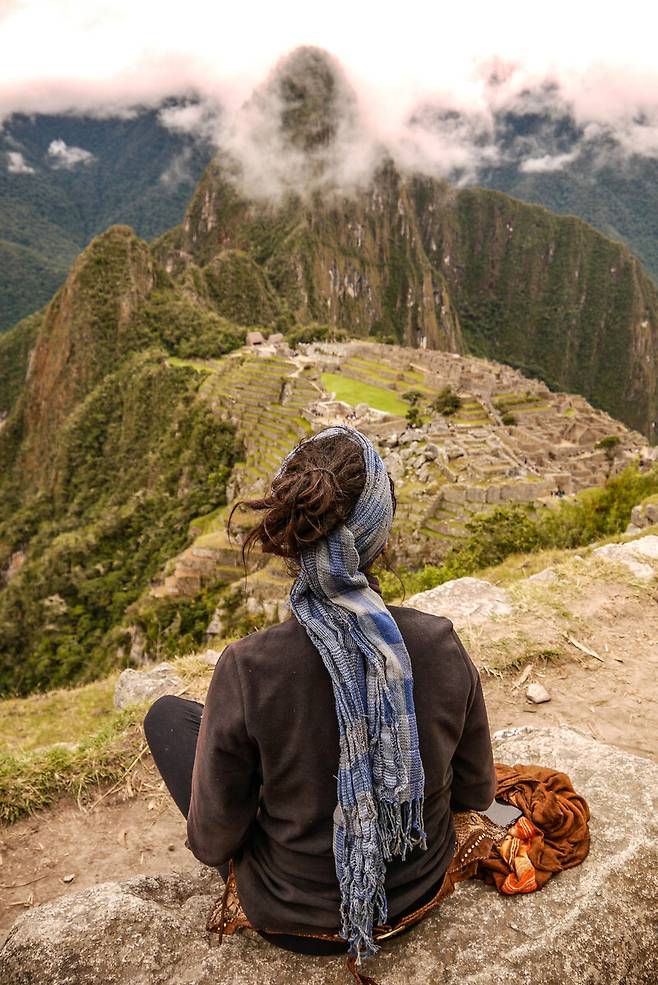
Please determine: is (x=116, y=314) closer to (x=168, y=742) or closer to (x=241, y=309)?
(x=241, y=309)

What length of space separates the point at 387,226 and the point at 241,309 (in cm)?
4874

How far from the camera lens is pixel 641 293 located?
121 metres

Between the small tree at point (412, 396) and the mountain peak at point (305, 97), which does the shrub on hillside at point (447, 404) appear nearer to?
the small tree at point (412, 396)

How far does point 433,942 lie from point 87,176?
199 metres

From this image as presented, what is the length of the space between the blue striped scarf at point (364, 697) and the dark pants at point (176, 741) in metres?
0.53

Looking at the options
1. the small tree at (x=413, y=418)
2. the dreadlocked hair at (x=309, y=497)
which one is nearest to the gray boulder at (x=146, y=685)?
the dreadlocked hair at (x=309, y=497)

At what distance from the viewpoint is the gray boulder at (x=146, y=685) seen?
385cm

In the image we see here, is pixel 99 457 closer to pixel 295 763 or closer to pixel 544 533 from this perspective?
A: pixel 544 533

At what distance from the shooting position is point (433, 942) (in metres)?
1.57

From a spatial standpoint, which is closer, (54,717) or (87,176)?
(54,717)

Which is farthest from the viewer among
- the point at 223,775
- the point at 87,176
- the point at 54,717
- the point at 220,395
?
the point at 87,176

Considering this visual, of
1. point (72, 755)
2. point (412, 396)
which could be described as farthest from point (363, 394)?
point (72, 755)

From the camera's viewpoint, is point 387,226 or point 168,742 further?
point 387,226

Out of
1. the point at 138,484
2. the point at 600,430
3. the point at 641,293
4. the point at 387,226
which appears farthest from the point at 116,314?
the point at 641,293
